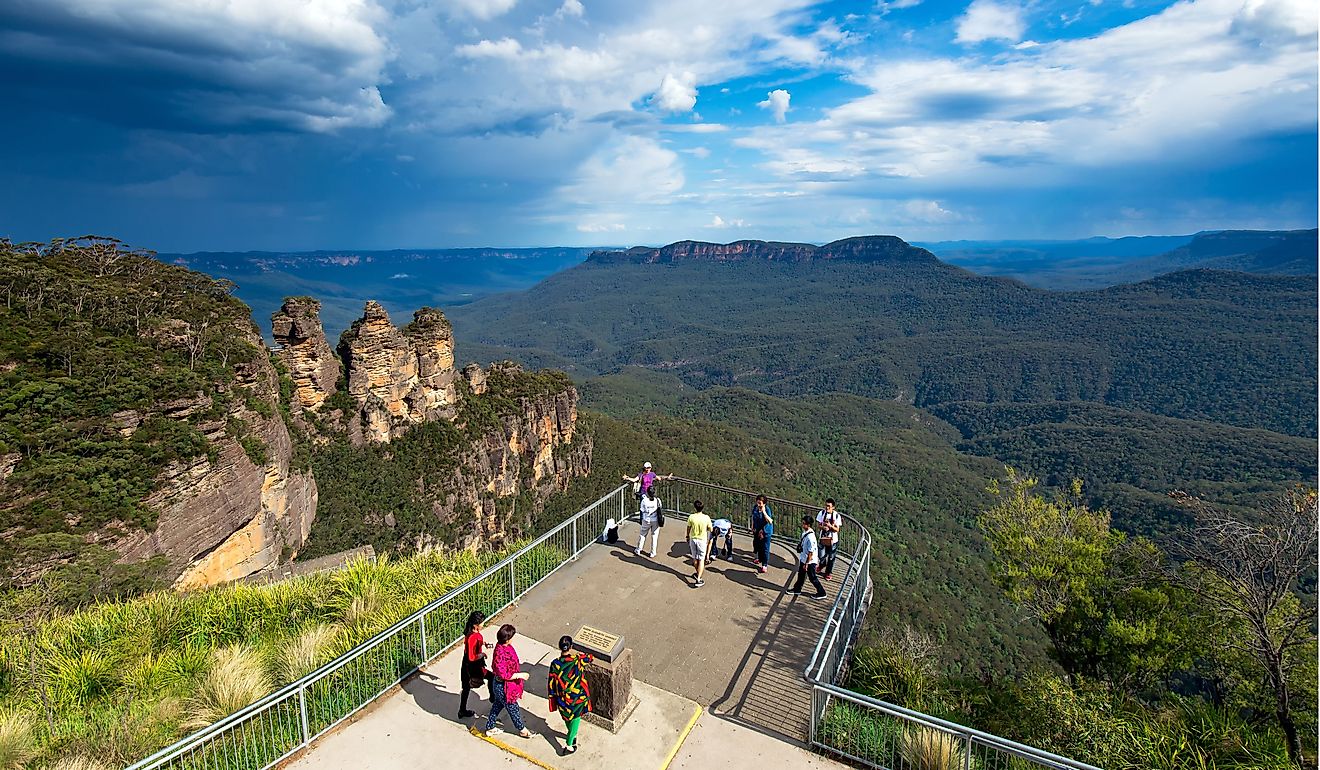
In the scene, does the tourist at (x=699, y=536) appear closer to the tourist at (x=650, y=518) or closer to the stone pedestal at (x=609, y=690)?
the tourist at (x=650, y=518)

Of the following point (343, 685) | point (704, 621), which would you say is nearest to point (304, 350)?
point (343, 685)

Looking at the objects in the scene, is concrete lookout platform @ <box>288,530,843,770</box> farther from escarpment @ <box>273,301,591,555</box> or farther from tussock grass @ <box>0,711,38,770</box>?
escarpment @ <box>273,301,591,555</box>

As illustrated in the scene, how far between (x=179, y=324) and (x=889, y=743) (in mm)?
34322

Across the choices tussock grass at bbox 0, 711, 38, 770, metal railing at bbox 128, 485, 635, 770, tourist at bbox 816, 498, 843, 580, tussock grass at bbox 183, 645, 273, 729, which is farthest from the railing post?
tourist at bbox 816, 498, 843, 580

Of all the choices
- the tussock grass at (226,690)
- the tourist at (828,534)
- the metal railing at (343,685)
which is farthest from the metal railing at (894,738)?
the tussock grass at (226,690)

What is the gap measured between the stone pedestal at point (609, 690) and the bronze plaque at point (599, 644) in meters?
0.10

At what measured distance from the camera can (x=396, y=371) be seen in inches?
1906


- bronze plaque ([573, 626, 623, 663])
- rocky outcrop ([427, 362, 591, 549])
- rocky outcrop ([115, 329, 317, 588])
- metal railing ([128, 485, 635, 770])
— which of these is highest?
bronze plaque ([573, 626, 623, 663])

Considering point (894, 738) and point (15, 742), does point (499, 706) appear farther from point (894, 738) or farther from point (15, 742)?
point (15, 742)

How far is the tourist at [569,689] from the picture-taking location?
7.77 m

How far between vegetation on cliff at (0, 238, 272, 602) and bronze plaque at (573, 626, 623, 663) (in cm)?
1475

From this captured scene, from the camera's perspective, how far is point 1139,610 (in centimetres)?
1473

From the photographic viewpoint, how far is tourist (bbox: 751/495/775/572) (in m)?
13.0

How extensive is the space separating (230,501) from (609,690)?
2378 cm
